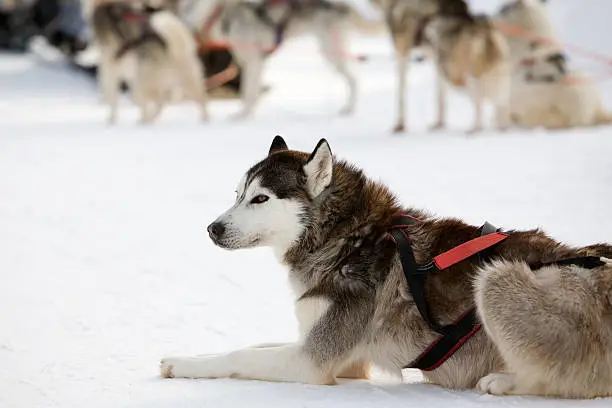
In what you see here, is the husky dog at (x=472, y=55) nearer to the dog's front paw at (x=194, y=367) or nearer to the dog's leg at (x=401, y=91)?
the dog's leg at (x=401, y=91)

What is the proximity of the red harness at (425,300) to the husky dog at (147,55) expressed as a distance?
24.2ft

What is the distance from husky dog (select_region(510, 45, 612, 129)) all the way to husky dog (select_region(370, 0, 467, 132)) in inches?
41.6

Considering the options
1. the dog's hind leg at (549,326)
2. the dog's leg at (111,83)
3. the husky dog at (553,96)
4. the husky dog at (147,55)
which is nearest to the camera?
the dog's hind leg at (549,326)

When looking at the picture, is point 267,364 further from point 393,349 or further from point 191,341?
point 191,341

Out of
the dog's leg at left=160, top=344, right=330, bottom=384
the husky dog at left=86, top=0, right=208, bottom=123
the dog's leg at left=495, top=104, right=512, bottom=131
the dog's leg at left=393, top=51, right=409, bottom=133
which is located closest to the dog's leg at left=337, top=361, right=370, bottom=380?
the dog's leg at left=160, top=344, right=330, bottom=384

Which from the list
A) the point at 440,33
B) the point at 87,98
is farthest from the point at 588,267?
the point at 87,98

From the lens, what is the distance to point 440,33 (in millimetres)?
8406

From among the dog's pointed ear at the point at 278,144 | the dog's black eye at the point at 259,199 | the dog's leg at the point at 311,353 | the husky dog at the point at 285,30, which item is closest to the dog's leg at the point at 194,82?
the husky dog at the point at 285,30

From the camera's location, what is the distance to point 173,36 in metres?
9.70

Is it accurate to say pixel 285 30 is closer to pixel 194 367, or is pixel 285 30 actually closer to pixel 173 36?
pixel 173 36

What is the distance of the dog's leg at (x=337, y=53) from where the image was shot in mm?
10469

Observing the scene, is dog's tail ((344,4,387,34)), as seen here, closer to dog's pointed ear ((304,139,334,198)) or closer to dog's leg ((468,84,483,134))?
dog's leg ((468,84,483,134))

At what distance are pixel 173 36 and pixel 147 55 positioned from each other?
0.33 metres

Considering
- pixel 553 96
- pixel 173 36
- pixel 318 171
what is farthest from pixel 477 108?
pixel 318 171
